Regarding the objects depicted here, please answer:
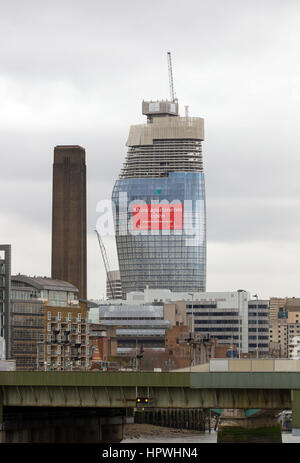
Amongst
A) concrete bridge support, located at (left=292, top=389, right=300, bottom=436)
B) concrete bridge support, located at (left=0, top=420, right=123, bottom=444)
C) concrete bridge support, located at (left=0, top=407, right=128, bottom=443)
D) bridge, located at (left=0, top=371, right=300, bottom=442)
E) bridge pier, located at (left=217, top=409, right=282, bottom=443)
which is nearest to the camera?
concrete bridge support, located at (left=292, top=389, right=300, bottom=436)

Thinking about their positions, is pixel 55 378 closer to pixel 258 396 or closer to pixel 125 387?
pixel 125 387

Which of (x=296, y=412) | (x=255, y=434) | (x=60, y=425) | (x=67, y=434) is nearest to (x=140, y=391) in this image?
(x=296, y=412)

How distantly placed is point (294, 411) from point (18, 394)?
33.7 metres

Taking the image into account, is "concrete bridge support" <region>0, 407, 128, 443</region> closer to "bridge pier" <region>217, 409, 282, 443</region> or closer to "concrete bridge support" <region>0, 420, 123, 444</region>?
"concrete bridge support" <region>0, 420, 123, 444</region>

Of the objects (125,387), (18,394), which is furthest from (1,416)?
(125,387)

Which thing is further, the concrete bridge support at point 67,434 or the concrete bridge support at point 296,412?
the concrete bridge support at point 67,434

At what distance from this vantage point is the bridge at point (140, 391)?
431 ft

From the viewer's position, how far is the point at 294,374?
423 ft

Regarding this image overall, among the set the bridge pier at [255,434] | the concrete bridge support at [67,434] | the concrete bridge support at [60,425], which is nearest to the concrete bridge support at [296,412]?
the concrete bridge support at [60,425]

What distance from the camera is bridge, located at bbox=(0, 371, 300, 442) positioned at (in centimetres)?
13125

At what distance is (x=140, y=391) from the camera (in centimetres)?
13738

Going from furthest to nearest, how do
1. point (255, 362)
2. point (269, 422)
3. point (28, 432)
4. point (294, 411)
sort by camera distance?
point (269, 422), point (28, 432), point (255, 362), point (294, 411)

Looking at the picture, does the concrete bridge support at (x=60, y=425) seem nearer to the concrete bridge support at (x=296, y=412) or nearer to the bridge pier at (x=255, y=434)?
the bridge pier at (x=255, y=434)

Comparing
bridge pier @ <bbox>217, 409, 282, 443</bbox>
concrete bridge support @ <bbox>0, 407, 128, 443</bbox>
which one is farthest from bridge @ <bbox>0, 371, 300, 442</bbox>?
bridge pier @ <bbox>217, 409, 282, 443</bbox>
